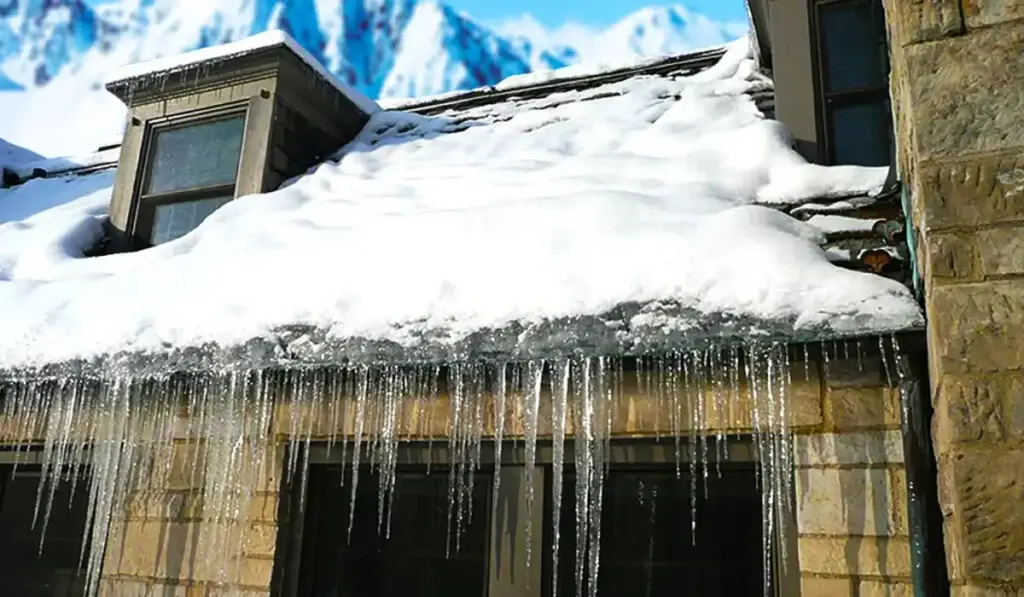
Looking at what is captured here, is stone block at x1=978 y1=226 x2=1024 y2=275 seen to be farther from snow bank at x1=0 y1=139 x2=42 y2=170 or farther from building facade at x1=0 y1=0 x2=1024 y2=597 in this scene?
snow bank at x1=0 y1=139 x2=42 y2=170

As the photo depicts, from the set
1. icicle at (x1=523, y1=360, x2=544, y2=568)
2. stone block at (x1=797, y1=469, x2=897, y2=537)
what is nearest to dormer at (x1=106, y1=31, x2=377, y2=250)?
icicle at (x1=523, y1=360, x2=544, y2=568)

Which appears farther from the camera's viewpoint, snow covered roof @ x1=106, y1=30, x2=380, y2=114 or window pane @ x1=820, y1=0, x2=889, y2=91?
snow covered roof @ x1=106, y1=30, x2=380, y2=114

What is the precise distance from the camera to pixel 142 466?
14.2ft

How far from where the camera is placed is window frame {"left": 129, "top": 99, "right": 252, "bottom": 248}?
5934 millimetres

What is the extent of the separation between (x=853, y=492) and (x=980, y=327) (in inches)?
43.0

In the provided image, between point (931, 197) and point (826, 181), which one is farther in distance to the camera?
point (826, 181)

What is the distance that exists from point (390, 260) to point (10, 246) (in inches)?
150

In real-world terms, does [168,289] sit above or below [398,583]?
above

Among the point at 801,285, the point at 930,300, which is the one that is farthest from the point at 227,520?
the point at 930,300

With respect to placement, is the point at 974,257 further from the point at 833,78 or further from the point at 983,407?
the point at 833,78

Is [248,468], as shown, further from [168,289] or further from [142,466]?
[168,289]

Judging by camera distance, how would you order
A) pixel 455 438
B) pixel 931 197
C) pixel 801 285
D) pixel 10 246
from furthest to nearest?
pixel 10 246
pixel 455 438
pixel 801 285
pixel 931 197

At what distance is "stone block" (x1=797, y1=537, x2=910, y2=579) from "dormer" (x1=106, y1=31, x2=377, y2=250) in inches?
170

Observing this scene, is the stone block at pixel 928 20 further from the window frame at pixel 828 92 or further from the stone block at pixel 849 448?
the window frame at pixel 828 92
